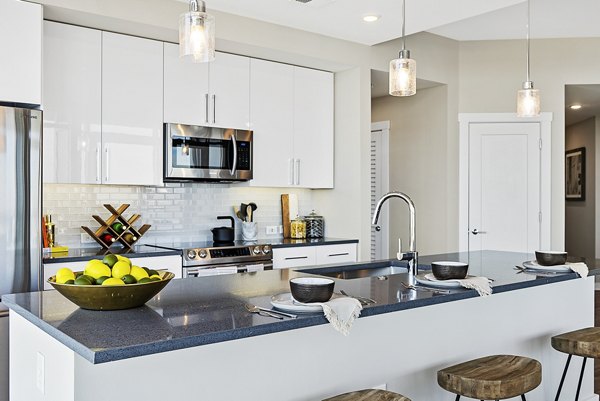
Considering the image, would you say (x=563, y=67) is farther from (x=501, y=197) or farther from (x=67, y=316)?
(x=67, y=316)

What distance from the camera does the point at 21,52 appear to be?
341 centimetres

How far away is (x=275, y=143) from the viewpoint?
4.94 meters

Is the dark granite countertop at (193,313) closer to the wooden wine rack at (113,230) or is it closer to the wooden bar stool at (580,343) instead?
the wooden bar stool at (580,343)

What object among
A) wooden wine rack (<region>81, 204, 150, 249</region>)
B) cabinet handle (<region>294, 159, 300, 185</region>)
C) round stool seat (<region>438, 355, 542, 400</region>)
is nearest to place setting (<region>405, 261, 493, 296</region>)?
round stool seat (<region>438, 355, 542, 400</region>)

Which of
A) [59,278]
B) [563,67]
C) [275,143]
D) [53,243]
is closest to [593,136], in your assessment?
[563,67]

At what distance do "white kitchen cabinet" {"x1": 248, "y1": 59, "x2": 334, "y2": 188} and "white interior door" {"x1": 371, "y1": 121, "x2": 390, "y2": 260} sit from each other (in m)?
1.49

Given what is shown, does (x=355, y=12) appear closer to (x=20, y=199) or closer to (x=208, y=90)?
(x=208, y=90)

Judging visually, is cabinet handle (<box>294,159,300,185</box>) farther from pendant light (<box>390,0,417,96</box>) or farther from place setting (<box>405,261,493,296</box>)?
place setting (<box>405,261,493,296</box>)

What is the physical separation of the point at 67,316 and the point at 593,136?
28.8 feet

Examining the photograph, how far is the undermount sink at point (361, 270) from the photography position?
311 cm

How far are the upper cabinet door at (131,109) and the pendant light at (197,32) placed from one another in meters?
2.04

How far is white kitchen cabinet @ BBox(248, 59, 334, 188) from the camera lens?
4840 mm

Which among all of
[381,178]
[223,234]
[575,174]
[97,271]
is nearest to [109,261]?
[97,271]

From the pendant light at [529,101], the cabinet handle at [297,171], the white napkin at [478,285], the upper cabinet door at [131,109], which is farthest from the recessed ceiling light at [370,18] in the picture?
the white napkin at [478,285]
